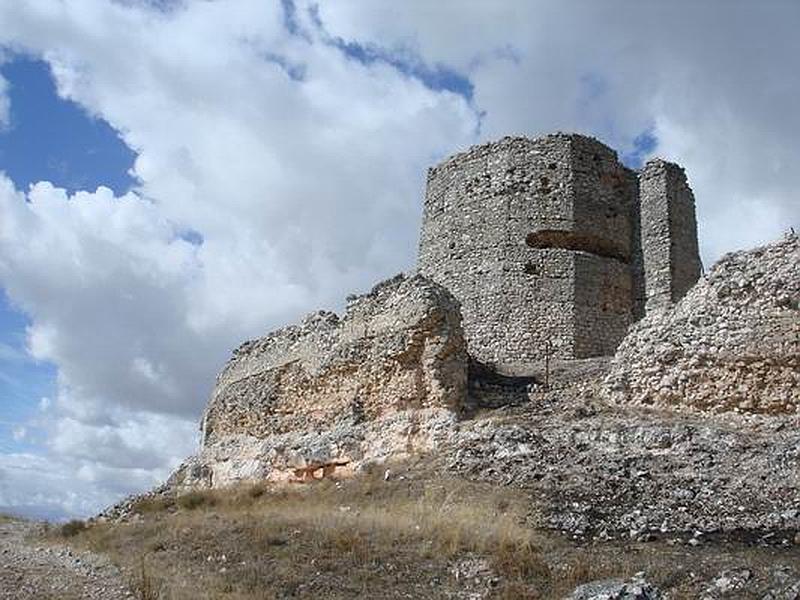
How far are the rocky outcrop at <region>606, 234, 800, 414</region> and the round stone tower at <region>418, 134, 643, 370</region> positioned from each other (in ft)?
18.6

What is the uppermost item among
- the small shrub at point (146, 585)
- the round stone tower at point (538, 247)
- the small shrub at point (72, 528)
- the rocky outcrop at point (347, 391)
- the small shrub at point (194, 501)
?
the round stone tower at point (538, 247)

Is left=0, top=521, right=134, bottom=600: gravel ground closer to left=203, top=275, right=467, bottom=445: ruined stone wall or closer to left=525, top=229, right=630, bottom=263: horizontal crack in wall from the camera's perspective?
left=203, top=275, right=467, bottom=445: ruined stone wall

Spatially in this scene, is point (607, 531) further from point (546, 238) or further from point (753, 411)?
point (546, 238)

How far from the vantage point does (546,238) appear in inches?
790

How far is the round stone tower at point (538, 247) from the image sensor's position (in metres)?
19.5

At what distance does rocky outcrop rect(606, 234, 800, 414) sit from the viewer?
1227cm

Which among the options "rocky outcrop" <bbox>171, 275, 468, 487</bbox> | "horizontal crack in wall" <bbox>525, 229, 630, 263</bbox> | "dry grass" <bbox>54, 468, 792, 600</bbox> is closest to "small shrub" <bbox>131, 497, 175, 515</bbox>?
"rocky outcrop" <bbox>171, 275, 468, 487</bbox>

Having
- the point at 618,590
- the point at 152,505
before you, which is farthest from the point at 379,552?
the point at 152,505

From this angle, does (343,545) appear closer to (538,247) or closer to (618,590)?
(618,590)

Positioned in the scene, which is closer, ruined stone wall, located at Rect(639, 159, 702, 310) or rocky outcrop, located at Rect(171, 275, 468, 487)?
rocky outcrop, located at Rect(171, 275, 468, 487)

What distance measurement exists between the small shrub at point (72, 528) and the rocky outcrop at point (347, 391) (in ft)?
11.4

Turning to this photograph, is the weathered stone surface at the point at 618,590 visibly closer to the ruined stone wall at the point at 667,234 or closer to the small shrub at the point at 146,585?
the small shrub at the point at 146,585

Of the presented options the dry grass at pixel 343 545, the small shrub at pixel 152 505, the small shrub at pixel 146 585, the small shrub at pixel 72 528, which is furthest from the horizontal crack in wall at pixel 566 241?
the small shrub at pixel 146 585

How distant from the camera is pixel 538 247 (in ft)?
65.8
